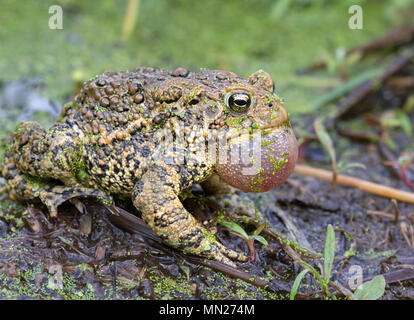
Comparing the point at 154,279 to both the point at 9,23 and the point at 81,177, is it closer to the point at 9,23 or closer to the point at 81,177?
the point at 81,177

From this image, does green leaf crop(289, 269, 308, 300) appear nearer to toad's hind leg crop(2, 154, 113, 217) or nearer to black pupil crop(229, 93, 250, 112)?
black pupil crop(229, 93, 250, 112)

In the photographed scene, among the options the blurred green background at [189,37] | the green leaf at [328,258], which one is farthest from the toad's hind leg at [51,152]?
the blurred green background at [189,37]

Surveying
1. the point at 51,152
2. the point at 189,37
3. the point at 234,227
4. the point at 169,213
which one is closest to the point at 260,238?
the point at 234,227

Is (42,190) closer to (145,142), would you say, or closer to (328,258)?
(145,142)

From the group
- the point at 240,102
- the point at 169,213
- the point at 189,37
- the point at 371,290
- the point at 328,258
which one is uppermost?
the point at 189,37

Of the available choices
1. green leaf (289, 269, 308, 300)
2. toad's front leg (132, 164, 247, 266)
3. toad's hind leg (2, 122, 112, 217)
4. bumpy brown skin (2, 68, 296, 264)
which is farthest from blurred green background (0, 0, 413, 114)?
green leaf (289, 269, 308, 300)
